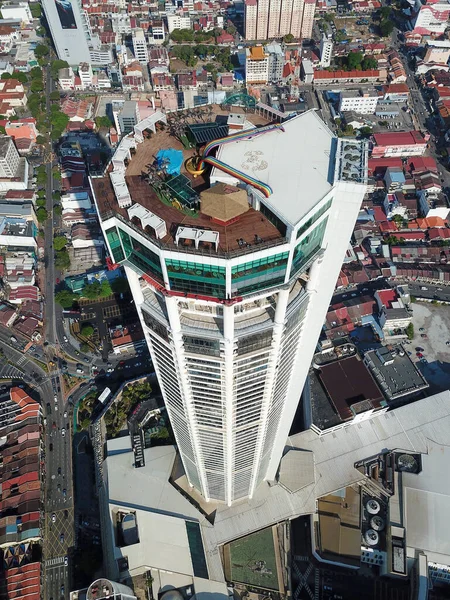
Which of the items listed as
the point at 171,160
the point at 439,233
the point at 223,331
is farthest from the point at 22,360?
the point at 439,233

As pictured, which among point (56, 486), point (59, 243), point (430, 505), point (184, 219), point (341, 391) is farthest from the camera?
point (59, 243)

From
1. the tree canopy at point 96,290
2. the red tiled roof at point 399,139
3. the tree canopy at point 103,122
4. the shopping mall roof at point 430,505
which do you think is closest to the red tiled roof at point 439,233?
the red tiled roof at point 399,139

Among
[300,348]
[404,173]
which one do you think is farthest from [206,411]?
[404,173]

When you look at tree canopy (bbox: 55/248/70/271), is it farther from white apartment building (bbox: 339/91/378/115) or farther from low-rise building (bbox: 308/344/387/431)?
white apartment building (bbox: 339/91/378/115)

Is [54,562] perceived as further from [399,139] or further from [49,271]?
[399,139]

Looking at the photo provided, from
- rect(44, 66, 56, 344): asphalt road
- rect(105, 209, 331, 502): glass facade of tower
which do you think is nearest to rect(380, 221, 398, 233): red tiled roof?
rect(105, 209, 331, 502): glass facade of tower

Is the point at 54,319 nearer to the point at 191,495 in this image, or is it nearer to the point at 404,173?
the point at 191,495
